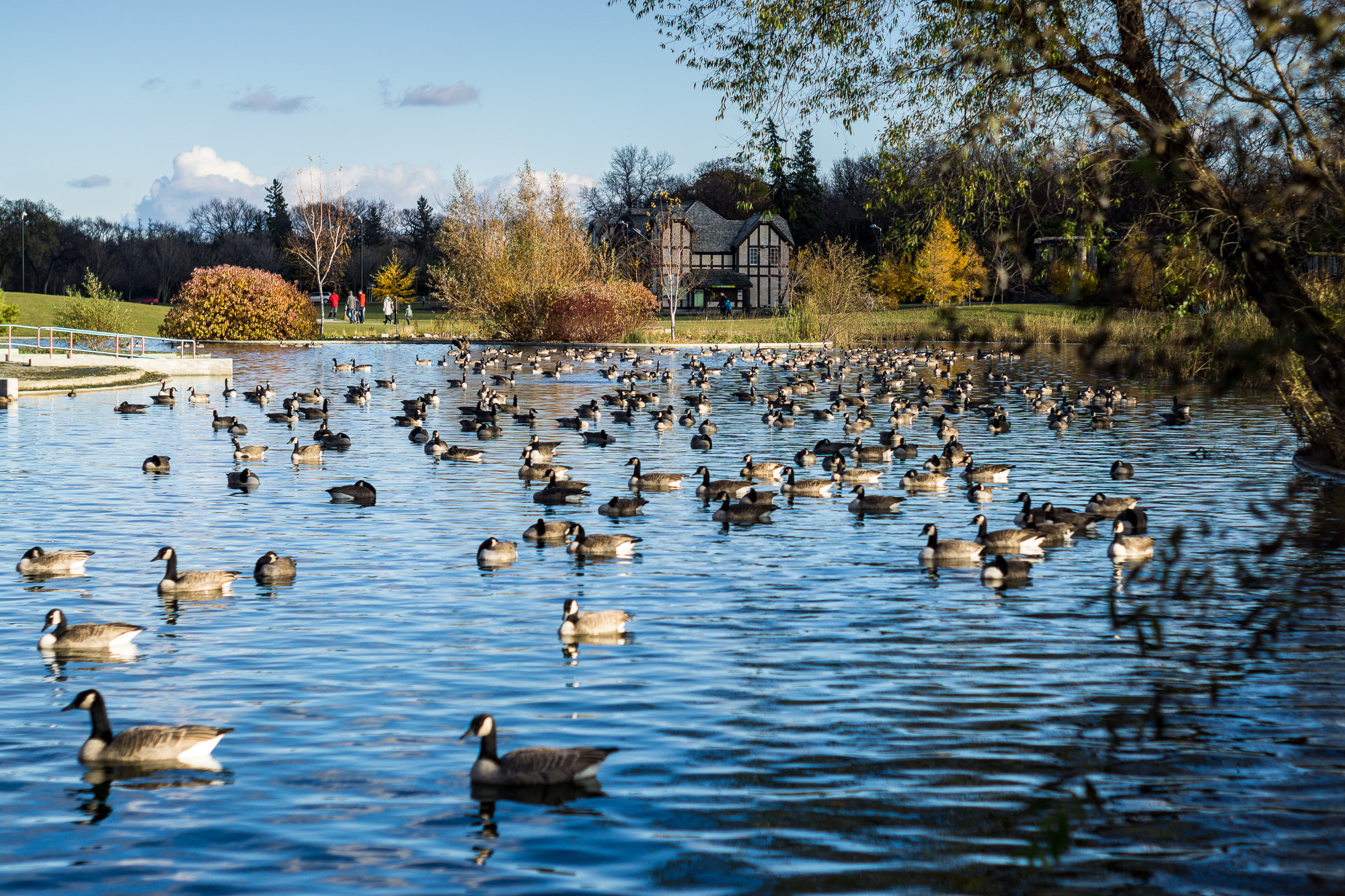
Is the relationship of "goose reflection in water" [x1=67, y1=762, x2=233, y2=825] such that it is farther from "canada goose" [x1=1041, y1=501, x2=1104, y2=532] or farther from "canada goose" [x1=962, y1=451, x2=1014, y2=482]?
"canada goose" [x1=962, y1=451, x2=1014, y2=482]

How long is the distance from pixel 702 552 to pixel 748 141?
5832 mm

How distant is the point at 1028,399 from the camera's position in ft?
146

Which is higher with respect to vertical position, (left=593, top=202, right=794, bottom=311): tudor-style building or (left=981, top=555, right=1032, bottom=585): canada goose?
(left=593, top=202, right=794, bottom=311): tudor-style building

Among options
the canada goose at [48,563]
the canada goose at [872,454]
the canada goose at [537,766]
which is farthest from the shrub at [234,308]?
the canada goose at [537,766]

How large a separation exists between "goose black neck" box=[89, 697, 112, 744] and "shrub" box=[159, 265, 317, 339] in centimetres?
6609

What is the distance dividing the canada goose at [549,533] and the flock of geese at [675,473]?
0.07 ft

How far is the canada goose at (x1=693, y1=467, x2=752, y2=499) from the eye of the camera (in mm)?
23203

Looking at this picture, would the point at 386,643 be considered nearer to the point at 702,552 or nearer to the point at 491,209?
the point at 702,552

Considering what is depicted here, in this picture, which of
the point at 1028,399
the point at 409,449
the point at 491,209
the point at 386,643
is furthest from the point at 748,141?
the point at 491,209

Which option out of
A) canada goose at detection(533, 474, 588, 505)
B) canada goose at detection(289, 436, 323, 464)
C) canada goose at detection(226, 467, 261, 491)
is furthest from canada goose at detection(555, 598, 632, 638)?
canada goose at detection(289, 436, 323, 464)

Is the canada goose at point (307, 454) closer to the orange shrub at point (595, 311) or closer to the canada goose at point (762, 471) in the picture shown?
the canada goose at point (762, 471)

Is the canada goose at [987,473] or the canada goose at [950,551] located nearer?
the canada goose at [950,551]

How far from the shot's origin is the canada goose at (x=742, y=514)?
20.8 metres

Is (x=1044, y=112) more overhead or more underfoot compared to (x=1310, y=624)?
more overhead
